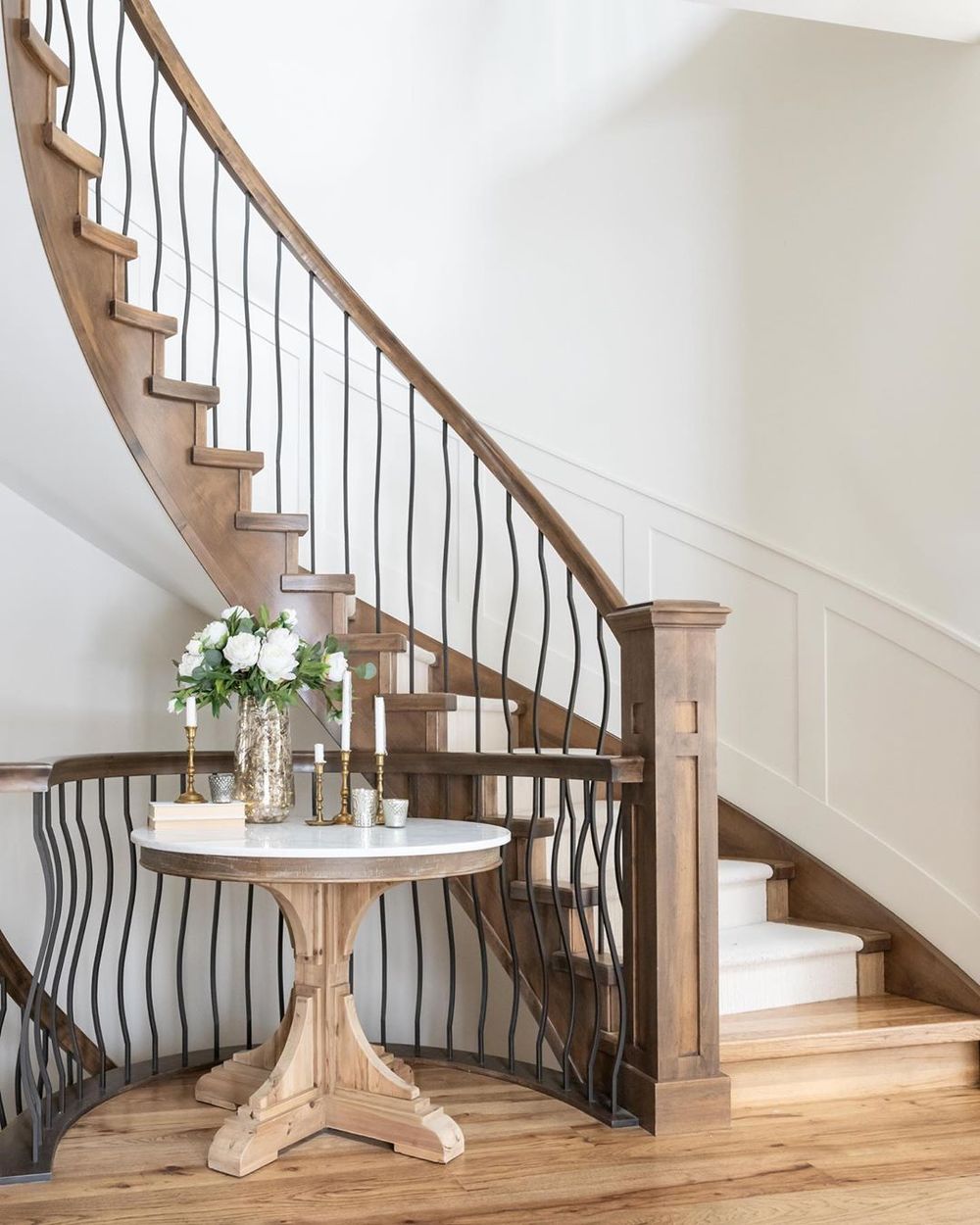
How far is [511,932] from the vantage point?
10.4ft

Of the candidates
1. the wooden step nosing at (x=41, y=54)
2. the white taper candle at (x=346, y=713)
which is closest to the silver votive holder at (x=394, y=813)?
the white taper candle at (x=346, y=713)

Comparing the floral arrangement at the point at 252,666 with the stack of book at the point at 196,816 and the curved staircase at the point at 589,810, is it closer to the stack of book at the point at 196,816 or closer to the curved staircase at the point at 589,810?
the stack of book at the point at 196,816

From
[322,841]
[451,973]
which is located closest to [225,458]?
[322,841]

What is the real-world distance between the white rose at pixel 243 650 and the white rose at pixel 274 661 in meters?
0.02

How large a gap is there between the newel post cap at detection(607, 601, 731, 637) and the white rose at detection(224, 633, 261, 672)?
0.90 m

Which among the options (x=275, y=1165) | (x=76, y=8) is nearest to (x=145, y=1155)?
(x=275, y=1165)

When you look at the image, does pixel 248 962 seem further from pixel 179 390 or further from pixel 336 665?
pixel 179 390

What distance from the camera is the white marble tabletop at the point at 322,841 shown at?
239 centimetres

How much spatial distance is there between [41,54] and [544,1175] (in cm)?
301

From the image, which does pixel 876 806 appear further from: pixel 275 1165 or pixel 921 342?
pixel 275 1165

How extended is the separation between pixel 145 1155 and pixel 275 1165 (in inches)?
12.0

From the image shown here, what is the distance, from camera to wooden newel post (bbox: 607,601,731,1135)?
280cm

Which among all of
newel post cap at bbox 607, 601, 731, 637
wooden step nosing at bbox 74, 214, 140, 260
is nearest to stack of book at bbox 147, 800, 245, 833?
newel post cap at bbox 607, 601, 731, 637

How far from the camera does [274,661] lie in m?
2.81
